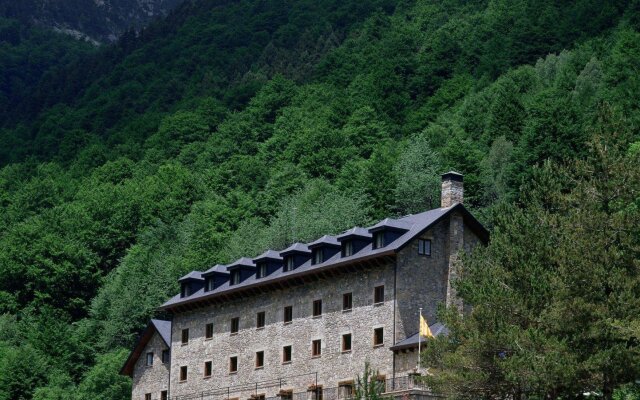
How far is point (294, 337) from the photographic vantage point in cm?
7394

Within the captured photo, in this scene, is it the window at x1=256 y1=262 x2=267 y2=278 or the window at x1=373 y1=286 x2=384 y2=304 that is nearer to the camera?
the window at x1=373 y1=286 x2=384 y2=304

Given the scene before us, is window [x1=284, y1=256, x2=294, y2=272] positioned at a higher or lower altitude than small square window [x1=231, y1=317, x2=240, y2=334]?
higher

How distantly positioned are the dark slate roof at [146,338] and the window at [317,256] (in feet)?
46.8

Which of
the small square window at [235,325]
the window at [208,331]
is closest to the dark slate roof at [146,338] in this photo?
the window at [208,331]

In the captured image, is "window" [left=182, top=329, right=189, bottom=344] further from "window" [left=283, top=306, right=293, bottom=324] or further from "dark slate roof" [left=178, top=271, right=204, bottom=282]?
"window" [left=283, top=306, right=293, bottom=324]

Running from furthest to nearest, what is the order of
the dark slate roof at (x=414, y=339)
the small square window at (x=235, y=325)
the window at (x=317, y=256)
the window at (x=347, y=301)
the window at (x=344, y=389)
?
Result: the small square window at (x=235, y=325) < the window at (x=317, y=256) < the window at (x=347, y=301) < the window at (x=344, y=389) < the dark slate roof at (x=414, y=339)

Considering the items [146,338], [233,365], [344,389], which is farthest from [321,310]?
[146,338]

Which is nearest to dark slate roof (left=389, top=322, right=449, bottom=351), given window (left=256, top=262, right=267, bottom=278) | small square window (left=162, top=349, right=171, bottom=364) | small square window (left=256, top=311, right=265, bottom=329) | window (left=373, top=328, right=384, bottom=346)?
window (left=373, top=328, right=384, bottom=346)

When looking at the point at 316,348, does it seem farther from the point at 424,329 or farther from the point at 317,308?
the point at 424,329

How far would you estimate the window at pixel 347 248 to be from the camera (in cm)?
7162

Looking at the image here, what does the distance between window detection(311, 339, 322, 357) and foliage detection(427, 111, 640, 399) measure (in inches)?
527

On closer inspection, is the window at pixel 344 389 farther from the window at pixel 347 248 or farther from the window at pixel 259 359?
the window at pixel 259 359

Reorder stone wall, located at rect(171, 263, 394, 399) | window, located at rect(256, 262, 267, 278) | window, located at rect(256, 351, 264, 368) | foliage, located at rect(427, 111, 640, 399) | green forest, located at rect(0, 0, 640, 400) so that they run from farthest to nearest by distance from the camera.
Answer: window, located at rect(256, 262, 267, 278), window, located at rect(256, 351, 264, 368), stone wall, located at rect(171, 263, 394, 399), green forest, located at rect(0, 0, 640, 400), foliage, located at rect(427, 111, 640, 399)

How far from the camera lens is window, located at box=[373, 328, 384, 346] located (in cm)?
6919
